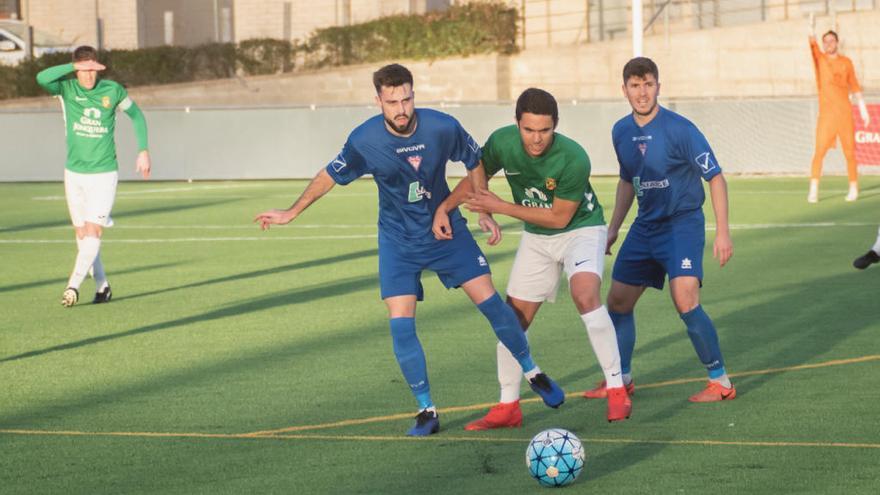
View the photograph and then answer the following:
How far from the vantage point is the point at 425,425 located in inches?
315

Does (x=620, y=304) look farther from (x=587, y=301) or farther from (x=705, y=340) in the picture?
(x=587, y=301)

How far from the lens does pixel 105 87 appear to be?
45.6 feet

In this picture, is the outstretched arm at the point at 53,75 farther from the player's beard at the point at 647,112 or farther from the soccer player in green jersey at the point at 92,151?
the player's beard at the point at 647,112

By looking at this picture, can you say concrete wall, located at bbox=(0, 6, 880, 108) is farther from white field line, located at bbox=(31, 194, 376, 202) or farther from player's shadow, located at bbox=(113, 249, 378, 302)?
player's shadow, located at bbox=(113, 249, 378, 302)

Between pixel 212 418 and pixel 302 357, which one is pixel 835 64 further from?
pixel 212 418

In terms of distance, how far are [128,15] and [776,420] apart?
147 ft

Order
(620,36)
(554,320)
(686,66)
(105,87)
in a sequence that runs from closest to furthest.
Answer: (554,320)
(105,87)
(686,66)
(620,36)

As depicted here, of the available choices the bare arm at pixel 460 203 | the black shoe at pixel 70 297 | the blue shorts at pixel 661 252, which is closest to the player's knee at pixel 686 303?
the blue shorts at pixel 661 252

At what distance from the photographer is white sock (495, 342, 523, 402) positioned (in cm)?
825

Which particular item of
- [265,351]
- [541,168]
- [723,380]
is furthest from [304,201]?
[265,351]

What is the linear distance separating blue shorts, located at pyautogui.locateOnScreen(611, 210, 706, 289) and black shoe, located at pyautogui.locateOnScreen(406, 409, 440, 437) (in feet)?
5.38

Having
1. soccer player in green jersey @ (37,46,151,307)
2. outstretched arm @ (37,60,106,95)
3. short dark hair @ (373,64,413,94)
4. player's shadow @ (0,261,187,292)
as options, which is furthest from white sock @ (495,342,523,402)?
player's shadow @ (0,261,187,292)

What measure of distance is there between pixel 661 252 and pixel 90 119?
680 cm

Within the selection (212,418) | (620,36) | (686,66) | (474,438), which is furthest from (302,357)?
(620,36)
